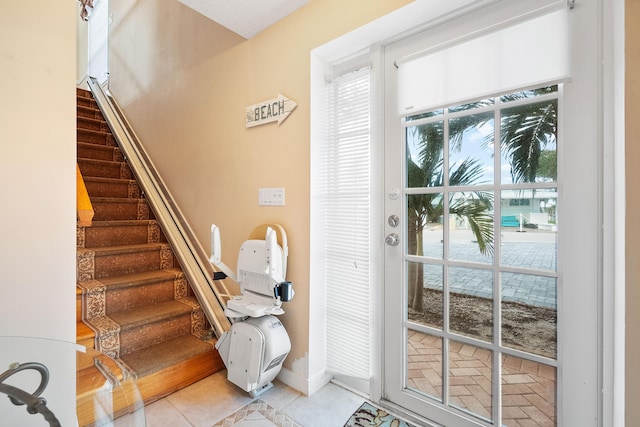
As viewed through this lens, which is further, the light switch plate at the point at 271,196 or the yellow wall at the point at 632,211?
the light switch plate at the point at 271,196

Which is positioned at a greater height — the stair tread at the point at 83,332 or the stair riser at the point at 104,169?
the stair riser at the point at 104,169

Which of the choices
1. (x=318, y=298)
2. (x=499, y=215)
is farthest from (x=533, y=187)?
(x=318, y=298)

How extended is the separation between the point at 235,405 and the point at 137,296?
42.6 inches

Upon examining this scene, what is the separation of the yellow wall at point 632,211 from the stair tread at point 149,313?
2281mm

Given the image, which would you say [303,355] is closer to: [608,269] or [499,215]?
[499,215]

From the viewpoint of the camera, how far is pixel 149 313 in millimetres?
1989

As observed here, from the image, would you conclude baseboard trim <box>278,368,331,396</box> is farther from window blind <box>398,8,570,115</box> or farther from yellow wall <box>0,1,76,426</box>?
window blind <box>398,8,570,115</box>

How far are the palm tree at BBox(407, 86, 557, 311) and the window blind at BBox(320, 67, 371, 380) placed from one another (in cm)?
27

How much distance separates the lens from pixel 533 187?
1201 mm

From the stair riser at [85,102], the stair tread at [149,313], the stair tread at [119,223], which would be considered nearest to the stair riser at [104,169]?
the stair tread at [119,223]

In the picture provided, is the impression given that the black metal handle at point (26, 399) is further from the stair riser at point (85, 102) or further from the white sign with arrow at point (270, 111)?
the stair riser at point (85, 102)

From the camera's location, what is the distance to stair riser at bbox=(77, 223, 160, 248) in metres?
2.29

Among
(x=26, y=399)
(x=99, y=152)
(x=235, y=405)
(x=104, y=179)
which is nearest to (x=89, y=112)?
(x=99, y=152)

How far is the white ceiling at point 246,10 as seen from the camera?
5.43ft
